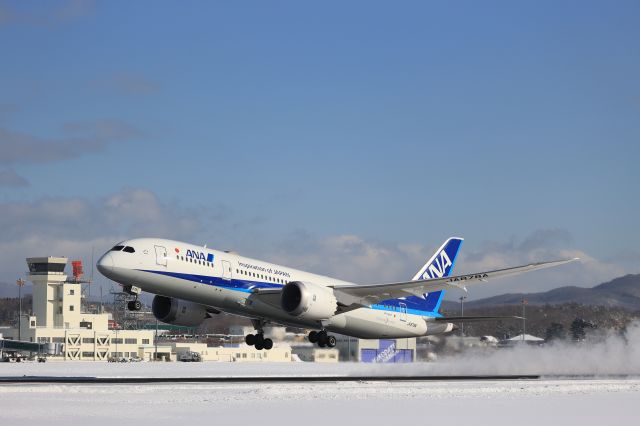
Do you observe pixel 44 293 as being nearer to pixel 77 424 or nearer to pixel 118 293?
pixel 118 293

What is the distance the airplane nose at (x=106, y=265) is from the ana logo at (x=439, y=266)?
26.5 metres

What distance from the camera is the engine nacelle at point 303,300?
2188 inches

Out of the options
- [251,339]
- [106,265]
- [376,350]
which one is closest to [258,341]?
[251,339]

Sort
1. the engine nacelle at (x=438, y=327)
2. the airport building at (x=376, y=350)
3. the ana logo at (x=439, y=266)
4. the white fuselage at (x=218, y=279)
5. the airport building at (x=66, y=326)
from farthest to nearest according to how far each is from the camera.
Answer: the airport building at (x=66, y=326) → the airport building at (x=376, y=350) → the ana logo at (x=439, y=266) → the engine nacelle at (x=438, y=327) → the white fuselage at (x=218, y=279)

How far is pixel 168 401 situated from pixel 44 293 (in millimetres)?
145790

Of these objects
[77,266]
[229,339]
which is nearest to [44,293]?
[77,266]

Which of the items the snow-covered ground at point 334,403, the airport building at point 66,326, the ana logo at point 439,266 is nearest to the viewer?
the snow-covered ground at point 334,403

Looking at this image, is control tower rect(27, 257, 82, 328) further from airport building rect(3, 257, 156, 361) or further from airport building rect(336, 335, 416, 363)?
airport building rect(336, 335, 416, 363)

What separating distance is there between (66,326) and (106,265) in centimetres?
12862

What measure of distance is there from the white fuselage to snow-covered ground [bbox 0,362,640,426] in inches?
210

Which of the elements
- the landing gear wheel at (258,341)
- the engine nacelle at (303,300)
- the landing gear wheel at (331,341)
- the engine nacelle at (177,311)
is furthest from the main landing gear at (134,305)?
the landing gear wheel at (331,341)

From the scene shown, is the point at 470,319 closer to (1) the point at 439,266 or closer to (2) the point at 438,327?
(2) the point at 438,327

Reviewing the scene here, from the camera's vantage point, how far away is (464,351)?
245ft

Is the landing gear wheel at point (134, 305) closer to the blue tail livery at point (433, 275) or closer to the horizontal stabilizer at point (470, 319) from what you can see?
the blue tail livery at point (433, 275)
